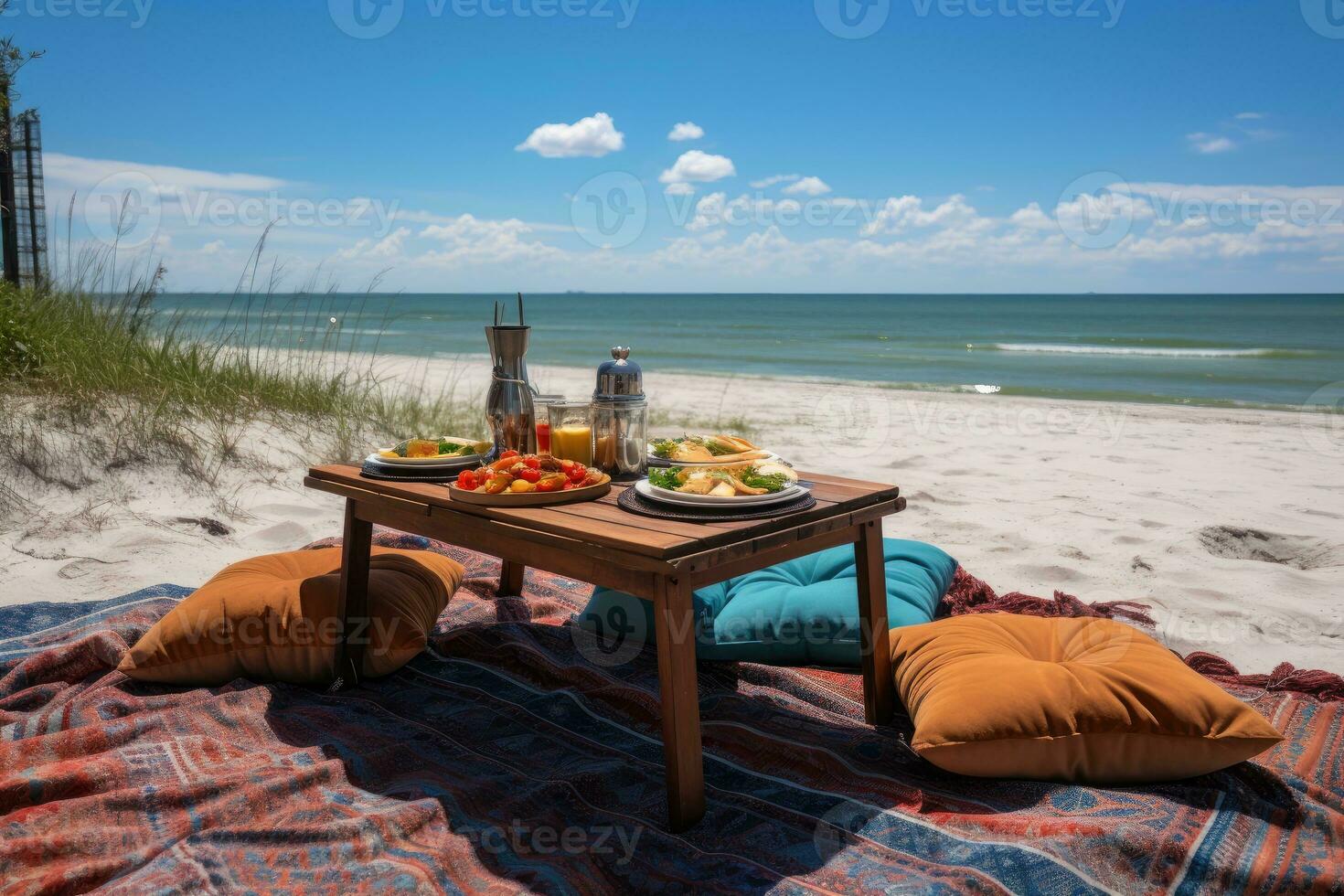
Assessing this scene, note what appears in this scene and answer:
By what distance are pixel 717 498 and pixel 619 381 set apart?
1.59ft

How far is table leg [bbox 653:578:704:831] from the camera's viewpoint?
176cm

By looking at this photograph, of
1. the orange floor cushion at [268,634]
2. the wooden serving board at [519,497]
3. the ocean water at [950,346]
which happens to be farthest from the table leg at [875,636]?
the ocean water at [950,346]

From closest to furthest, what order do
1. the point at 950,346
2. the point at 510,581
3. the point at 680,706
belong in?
1. the point at 680,706
2. the point at 510,581
3. the point at 950,346

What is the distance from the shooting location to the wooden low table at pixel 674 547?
1.77m

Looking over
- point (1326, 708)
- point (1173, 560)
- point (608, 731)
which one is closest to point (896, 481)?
point (1173, 560)

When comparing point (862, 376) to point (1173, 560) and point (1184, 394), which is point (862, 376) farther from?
point (1173, 560)

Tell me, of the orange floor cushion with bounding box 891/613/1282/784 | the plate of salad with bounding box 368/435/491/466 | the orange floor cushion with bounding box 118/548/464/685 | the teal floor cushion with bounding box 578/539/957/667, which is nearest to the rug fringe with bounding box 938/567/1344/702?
the teal floor cushion with bounding box 578/539/957/667

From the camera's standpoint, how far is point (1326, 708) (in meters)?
2.36

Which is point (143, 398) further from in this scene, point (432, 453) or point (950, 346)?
point (950, 346)

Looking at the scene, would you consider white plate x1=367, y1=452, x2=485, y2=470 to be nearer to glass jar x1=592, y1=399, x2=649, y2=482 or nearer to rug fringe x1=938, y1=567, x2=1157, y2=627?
glass jar x1=592, y1=399, x2=649, y2=482

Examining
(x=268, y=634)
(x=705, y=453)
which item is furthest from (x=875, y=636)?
(x=268, y=634)

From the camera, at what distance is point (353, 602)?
8.57 feet

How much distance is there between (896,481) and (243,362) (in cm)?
404

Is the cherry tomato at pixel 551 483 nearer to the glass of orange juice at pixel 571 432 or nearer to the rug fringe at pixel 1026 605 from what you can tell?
the glass of orange juice at pixel 571 432
